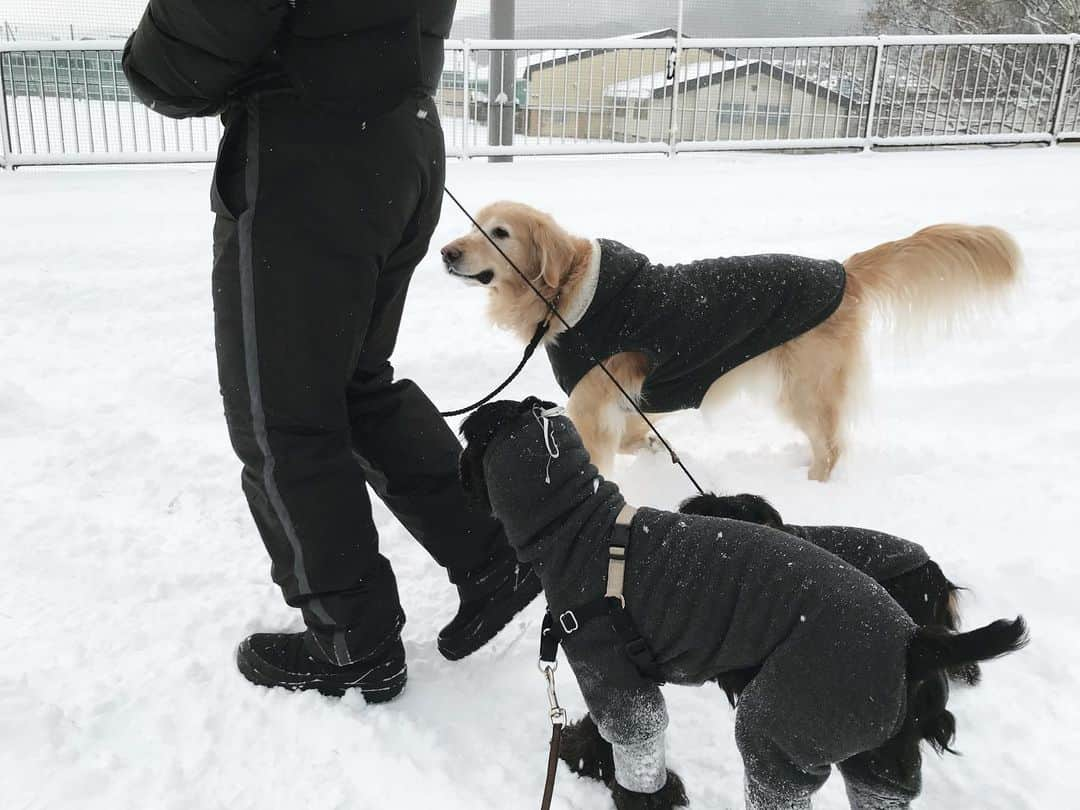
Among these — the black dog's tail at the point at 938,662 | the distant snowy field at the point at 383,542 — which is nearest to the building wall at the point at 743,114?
the distant snowy field at the point at 383,542

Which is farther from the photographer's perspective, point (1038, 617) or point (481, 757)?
point (1038, 617)

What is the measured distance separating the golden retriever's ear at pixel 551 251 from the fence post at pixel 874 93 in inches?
319

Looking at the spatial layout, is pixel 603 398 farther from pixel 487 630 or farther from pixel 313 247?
pixel 313 247

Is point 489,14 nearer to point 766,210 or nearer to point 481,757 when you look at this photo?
point 766,210

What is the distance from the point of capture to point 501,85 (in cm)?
884

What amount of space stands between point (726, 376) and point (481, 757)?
73.8 inches

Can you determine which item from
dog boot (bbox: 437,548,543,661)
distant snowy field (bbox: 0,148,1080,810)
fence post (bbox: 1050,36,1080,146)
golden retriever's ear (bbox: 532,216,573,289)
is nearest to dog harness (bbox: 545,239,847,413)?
golden retriever's ear (bbox: 532,216,573,289)

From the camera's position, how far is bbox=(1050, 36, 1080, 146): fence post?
9.35 m

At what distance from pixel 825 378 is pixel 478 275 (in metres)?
1.49

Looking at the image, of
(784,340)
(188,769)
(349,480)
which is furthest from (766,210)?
(188,769)

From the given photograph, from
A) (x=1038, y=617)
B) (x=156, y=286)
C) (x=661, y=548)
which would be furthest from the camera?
(x=156, y=286)

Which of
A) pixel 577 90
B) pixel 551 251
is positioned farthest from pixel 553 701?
pixel 577 90

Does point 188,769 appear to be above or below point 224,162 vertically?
below

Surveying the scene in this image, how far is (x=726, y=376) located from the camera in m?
3.17
